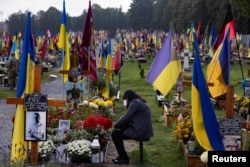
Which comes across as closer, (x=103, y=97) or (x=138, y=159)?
(x=138, y=159)

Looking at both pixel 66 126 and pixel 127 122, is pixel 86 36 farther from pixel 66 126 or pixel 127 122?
pixel 127 122

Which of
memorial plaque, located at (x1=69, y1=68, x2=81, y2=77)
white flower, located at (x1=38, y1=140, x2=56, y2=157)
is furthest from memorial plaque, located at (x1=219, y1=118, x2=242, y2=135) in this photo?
memorial plaque, located at (x1=69, y1=68, x2=81, y2=77)

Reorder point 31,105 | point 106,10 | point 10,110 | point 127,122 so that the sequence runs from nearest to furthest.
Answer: point 31,105, point 127,122, point 10,110, point 106,10

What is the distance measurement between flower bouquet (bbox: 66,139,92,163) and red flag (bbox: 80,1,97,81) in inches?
176

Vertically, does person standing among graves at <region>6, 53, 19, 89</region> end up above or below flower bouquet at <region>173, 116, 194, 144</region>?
above

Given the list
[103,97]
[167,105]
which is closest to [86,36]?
[103,97]

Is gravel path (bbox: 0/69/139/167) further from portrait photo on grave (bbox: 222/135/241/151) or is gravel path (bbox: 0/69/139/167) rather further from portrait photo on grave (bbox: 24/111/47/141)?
portrait photo on grave (bbox: 222/135/241/151)

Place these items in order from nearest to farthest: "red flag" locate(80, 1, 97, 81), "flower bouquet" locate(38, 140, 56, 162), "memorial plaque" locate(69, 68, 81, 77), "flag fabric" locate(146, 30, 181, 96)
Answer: "flower bouquet" locate(38, 140, 56, 162), "flag fabric" locate(146, 30, 181, 96), "memorial plaque" locate(69, 68, 81, 77), "red flag" locate(80, 1, 97, 81)

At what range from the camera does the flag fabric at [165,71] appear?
10.4 metres

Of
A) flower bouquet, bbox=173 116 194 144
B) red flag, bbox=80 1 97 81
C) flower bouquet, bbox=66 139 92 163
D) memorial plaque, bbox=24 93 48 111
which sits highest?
red flag, bbox=80 1 97 81

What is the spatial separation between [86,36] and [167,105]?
3885 millimetres

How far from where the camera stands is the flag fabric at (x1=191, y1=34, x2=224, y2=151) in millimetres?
7297

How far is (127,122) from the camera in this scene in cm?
923

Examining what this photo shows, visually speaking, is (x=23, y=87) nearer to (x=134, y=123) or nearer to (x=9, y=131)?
(x=134, y=123)
